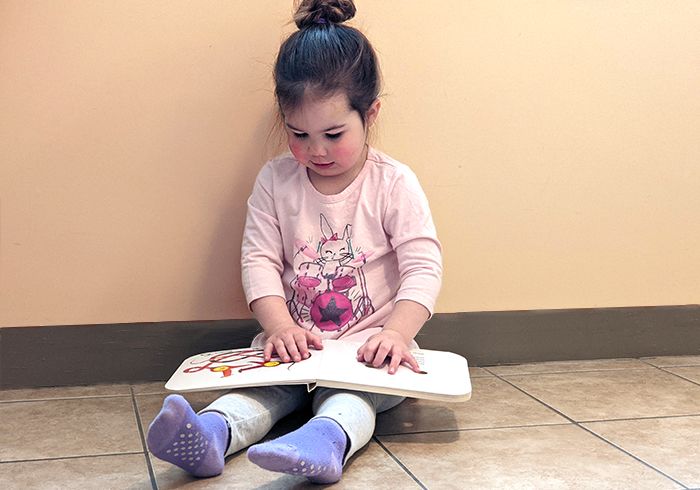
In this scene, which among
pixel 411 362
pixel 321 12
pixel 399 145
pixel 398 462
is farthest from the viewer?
pixel 399 145

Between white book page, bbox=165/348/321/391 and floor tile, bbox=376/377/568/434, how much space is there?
0.14 m

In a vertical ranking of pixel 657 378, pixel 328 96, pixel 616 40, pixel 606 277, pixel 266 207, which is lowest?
pixel 657 378

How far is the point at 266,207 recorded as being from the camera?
51.8 inches

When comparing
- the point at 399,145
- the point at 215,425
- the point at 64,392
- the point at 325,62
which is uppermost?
the point at 325,62

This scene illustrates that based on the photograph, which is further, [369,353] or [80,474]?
[369,353]

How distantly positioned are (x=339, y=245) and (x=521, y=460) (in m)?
0.41

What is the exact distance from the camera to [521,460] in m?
1.04

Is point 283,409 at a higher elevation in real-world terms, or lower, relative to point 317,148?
lower

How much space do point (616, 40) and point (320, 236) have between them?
1.98 feet

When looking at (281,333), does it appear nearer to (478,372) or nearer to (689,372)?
(478,372)

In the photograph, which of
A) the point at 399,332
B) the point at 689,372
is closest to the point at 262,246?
the point at 399,332

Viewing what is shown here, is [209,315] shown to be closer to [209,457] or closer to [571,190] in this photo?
[209,457]

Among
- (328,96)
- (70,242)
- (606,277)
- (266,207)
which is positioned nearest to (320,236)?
(266,207)

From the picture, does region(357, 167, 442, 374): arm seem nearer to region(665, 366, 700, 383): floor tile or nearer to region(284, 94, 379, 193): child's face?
region(284, 94, 379, 193): child's face
